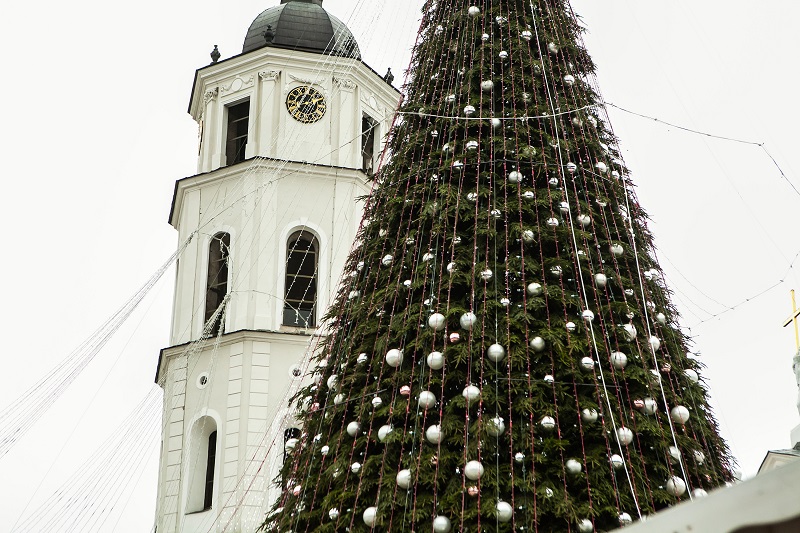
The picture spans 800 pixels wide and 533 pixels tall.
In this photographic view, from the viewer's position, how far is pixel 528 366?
26.1 ft

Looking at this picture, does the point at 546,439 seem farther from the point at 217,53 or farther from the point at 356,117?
the point at 217,53

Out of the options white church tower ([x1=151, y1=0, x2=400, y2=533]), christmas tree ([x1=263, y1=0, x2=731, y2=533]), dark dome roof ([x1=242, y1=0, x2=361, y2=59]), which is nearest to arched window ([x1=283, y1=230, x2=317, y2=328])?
white church tower ([x1=151, y1=0, x2=400, y2=533])

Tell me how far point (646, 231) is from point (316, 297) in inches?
508

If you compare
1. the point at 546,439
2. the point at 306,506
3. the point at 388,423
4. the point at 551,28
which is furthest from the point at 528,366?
the point at 551,28

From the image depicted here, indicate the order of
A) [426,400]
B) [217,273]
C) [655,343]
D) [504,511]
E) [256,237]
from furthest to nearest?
[217,273] < [256,237] < [655,343] < [426,400] < [504,511]

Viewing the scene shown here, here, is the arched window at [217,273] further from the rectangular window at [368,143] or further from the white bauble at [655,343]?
the white bauble at [655,343]

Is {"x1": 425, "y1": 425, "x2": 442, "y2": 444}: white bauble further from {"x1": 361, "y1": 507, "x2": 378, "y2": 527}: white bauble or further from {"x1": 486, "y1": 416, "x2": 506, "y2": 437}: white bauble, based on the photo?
{"x1": 361, "y1": 507, "x2": 378, "y2": 527}: white bauble

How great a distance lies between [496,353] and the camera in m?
8.00

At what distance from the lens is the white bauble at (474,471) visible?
7.54 m

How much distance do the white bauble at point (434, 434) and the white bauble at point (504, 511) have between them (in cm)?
63

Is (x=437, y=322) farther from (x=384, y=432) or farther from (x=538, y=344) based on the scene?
(x=384, y=432)

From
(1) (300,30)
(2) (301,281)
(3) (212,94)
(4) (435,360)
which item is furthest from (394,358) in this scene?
(1) (300,30)

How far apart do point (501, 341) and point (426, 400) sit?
0.65 m

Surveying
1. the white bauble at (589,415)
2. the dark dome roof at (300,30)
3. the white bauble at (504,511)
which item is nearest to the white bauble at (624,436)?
the white bauble at (589,415)
